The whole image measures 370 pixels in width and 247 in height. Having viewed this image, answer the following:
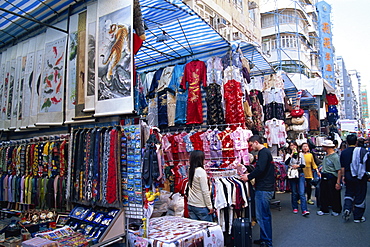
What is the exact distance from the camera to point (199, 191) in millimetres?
4453

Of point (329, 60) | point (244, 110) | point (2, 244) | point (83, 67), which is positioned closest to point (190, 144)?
point (244, 110)

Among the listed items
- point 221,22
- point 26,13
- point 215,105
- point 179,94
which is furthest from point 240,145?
point 221,22

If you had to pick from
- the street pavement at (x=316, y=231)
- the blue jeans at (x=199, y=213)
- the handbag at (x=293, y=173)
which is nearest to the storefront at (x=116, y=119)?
the blue jeans at (x=199, y=213)

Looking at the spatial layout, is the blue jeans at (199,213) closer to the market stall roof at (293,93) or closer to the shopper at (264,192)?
the shopper at (264,192)

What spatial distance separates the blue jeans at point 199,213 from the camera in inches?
176

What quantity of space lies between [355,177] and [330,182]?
3.23 feet

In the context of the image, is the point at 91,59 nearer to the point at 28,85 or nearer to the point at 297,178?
the point at 28,85

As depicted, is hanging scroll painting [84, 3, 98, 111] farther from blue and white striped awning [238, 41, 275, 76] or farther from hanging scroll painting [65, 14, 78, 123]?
blue and white striped awning [238, 41, 275, 76]

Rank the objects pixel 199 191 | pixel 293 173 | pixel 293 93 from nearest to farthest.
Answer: pixel 199 191, pixel 293 173, pixel 293 93

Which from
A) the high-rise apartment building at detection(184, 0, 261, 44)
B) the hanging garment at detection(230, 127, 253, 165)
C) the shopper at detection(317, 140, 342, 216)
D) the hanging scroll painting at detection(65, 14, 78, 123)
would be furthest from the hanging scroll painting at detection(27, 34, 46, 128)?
the high-rise apartment building at detection(184, 0, 261, 44)

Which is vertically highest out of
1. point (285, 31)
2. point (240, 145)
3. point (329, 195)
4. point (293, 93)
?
point (285, 31)

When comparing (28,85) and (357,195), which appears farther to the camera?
Result: (357,195)

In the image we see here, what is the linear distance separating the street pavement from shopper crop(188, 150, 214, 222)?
62.6 inches

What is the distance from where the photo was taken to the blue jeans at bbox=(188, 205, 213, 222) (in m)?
4.46
